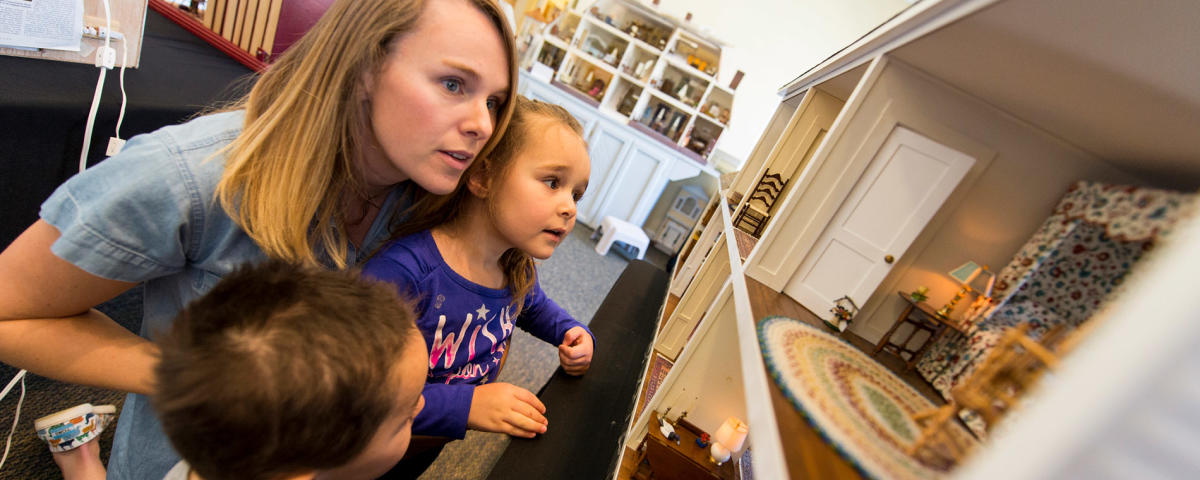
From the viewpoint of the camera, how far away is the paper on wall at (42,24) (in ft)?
3.81

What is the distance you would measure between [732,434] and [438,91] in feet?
2.98

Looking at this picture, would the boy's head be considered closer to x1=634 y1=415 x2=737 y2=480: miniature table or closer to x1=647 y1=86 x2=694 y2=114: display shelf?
x1=634 y1=415 x2=737 y2=480: miniature table

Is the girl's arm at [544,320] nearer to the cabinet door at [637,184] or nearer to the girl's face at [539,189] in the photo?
the girl's face at [539,189]

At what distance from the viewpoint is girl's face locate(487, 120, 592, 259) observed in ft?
3.01

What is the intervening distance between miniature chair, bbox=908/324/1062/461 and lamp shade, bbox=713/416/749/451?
0.68 m

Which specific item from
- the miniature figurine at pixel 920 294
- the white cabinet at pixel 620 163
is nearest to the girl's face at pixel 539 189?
the miniature figurine at pixel 920 294

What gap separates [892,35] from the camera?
79 centimetres

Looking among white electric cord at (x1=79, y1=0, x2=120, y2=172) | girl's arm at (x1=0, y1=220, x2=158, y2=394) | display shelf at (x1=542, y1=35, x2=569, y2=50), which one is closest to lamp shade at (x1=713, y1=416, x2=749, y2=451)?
girl's arm at (x1=0, y1=220, x2=158, y2=394)

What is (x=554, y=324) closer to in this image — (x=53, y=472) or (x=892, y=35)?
(x=892, y=35)

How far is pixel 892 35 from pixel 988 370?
694 mm

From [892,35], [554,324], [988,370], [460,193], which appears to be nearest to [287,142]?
[460,193]

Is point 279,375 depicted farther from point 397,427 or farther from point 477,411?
point 477,411

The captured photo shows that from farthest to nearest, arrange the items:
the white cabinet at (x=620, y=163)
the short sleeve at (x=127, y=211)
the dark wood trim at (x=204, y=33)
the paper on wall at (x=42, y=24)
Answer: the white cabinet at (x=620, y=163), the dark wood trim at (x=204, y=33), the paper on wall at (x=42, y=24), the short sleeve at (x=127, y=211)

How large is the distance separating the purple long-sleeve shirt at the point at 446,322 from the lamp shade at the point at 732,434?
1.82 ft
